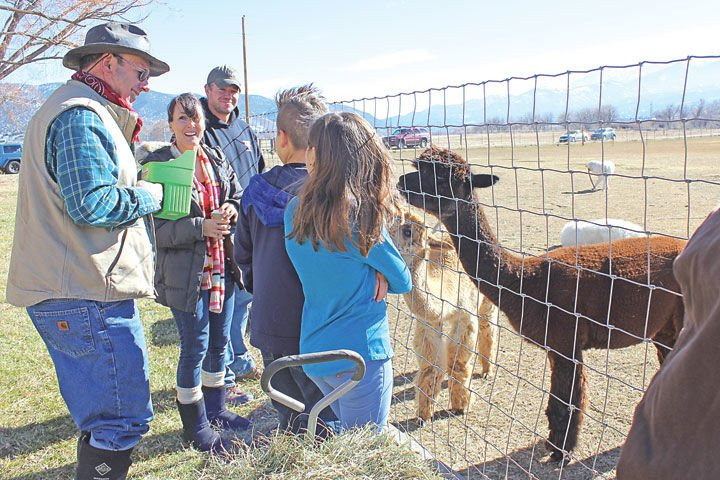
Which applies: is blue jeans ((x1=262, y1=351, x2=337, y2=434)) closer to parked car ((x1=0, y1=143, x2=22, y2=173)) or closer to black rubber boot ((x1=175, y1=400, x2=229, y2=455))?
black rubber boot ((x1=175, y1=400, x2=229, y2=455))

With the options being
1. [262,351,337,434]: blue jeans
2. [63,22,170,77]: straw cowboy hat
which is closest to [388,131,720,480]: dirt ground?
[262,351,337,434]: blue jeans

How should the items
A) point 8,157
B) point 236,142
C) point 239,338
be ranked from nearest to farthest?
point 236,142 < point 239,338 < point 8,157

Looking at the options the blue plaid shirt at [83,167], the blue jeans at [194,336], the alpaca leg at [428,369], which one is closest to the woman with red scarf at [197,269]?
the blue jeans at [194,336]

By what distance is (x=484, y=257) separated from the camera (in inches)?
135

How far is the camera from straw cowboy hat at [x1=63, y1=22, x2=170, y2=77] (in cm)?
227

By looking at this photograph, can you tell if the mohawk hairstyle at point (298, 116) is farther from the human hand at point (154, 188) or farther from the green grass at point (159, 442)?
the green grass at point (159, 442)

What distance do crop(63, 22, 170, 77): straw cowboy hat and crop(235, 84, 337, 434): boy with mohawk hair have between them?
0.60m

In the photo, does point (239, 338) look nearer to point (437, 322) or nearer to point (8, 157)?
point (437, 322)

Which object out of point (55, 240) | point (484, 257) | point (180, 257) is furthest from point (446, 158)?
point (55, 240)

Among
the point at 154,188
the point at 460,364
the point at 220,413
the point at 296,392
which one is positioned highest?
the point at 154,188

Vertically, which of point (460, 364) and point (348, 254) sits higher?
point (348, 254)

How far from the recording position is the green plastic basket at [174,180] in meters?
2.53

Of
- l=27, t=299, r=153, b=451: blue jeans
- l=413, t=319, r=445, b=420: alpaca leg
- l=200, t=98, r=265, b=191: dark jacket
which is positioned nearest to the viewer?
l=27, t=299, r=153, b=451: blue jeans

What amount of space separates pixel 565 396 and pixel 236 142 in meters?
2.66
